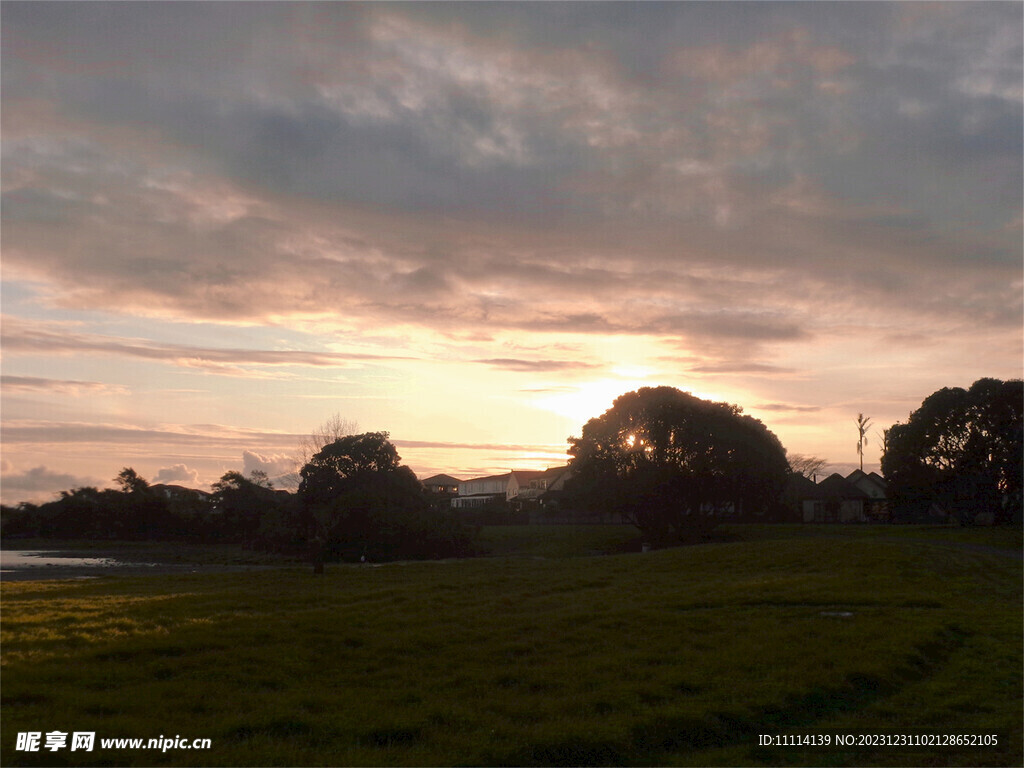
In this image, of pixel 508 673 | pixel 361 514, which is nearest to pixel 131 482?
pixel 361 514

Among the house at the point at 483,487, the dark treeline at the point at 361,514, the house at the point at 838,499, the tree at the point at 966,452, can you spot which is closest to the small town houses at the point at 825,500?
the house at the point at 838,499

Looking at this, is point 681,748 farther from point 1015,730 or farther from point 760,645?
point 760,645

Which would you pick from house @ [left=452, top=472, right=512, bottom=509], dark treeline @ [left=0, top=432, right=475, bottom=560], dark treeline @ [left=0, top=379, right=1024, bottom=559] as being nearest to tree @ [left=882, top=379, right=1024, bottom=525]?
dark treeline @ [left=0, top=379, right=1024, bottom=559]

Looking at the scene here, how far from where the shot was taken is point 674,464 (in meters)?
59.3

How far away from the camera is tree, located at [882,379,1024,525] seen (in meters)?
60.1

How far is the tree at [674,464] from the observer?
193 ft

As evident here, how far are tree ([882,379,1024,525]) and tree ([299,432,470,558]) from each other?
1398 inches

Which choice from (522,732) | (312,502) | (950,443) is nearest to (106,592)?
(522,732)

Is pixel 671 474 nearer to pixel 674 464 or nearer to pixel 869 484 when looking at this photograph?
pixel 674 464

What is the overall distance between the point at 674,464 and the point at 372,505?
72.8 feet

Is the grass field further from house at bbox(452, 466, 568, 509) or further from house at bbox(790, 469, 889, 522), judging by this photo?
house at bbox(452, 466, 568, 509)

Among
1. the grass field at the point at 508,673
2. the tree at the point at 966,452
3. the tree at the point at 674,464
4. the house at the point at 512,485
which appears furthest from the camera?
the house at the point at 512,485

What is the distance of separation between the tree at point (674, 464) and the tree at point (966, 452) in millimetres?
10774

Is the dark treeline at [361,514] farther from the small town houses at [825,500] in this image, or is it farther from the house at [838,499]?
the house at [838,499]
